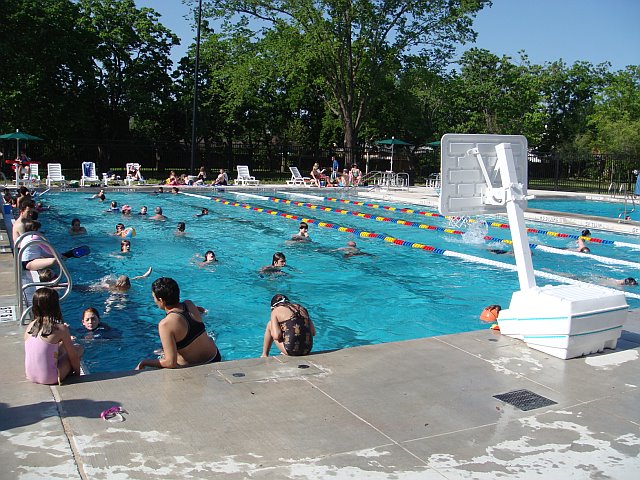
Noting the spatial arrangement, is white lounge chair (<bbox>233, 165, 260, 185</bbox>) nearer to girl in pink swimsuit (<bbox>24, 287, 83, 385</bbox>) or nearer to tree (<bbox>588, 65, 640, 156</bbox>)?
tree (<bbox>588, 65, 640, 156</bbox>)

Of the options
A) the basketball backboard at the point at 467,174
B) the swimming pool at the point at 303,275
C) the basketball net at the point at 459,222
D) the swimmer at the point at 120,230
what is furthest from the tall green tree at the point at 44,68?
the basketball backboard at the point at 467,174

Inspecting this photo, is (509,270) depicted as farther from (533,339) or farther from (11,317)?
(11,317)

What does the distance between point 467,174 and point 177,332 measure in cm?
322

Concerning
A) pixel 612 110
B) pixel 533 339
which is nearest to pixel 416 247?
pixel 533 339

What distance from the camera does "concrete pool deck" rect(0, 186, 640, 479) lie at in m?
3.73

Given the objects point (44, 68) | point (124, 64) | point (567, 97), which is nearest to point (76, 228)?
point (44, 68)

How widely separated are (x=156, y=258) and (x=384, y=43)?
25046 millimetres

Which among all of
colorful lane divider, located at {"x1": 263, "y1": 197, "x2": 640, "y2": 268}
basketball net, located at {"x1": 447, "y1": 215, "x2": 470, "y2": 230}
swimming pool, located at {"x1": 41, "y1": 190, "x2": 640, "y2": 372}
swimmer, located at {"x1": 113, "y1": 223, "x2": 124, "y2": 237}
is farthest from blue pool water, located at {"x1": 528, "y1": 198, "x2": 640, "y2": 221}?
swimmer, located at {"x1": 113, "y1": 223, "x2": 124, "y2": 237}

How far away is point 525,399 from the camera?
4.87 metres

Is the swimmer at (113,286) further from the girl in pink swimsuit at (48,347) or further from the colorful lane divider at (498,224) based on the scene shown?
the colorful lane divider at (498,224)

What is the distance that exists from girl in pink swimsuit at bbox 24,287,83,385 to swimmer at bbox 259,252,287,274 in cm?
674

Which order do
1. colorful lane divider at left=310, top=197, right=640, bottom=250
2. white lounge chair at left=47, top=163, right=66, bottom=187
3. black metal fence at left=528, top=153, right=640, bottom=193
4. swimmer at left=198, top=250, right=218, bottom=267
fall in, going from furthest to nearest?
1. black metal fence at left=528, top=153, right=640, bottom=193
2. white lounge chair at left=47, top=163, right=66, bottom=187
3. colorful lane divider at left=310, top=197, right=640, bottom=250
4. swimmer at left=198, top=250, right=218, bottom=267

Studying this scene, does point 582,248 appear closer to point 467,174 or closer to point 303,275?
point 303,275

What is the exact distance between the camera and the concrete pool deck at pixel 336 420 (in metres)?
3.73
